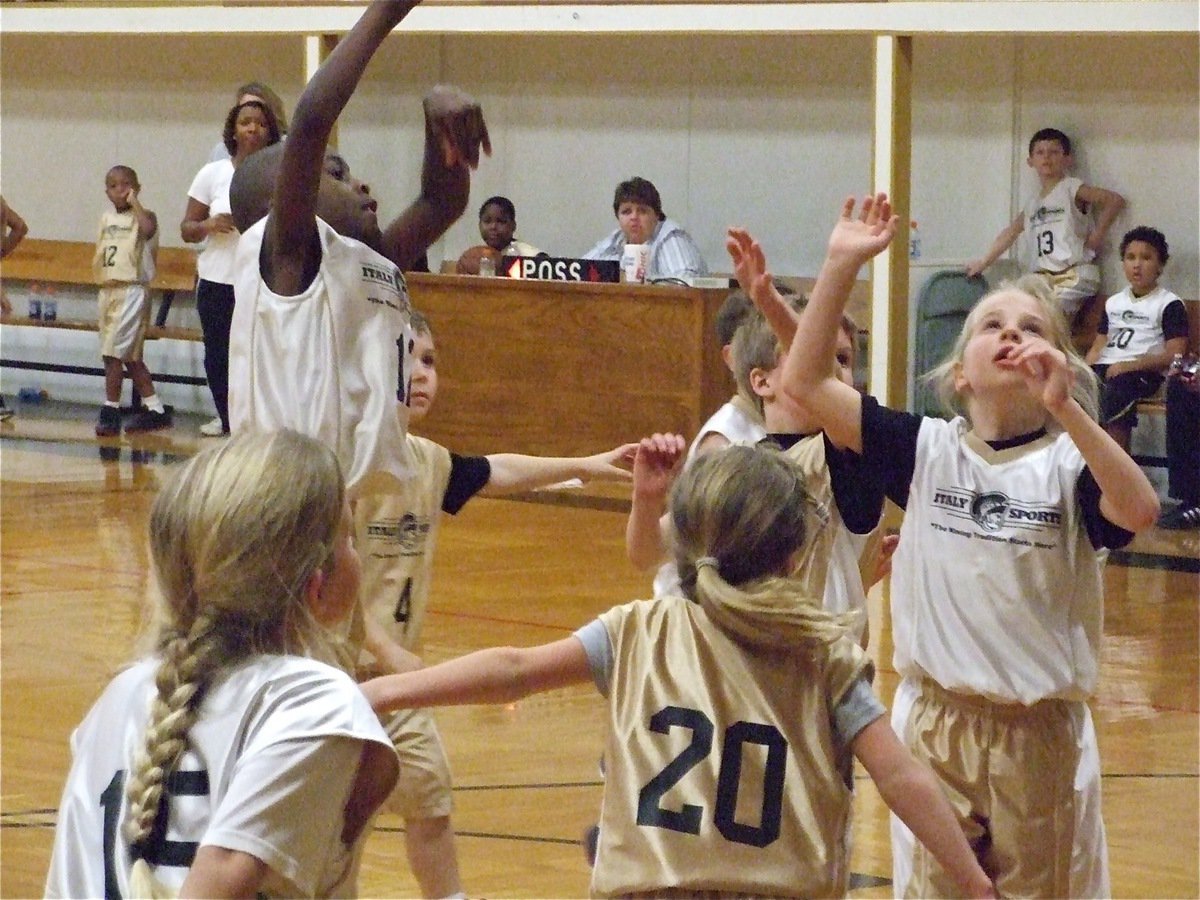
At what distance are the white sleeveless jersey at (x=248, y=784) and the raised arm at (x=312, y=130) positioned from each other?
1259mm

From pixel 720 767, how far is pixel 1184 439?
8.68 metres

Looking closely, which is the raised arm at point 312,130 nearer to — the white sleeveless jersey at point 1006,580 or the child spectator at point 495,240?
the white sleeveless jersey at point 1006,580

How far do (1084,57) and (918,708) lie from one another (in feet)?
31.9

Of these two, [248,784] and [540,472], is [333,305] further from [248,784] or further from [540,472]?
[248,784]

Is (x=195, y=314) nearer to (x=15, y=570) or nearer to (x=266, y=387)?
(x=15, y=570)

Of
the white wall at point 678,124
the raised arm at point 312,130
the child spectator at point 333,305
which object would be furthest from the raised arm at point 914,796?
the white wall at point 678,124

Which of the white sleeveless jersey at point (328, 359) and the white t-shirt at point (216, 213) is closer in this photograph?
the white sleeveless jersey at point (328, 359)

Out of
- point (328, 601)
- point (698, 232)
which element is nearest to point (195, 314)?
point (698, 232)

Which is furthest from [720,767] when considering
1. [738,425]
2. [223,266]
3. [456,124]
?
[223,266]

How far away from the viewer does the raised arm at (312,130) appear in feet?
9.87

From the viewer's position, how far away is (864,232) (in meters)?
3.22

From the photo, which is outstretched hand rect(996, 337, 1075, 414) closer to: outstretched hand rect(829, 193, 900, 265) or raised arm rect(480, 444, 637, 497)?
outstretched hand rect(829, 193, 900, 265)

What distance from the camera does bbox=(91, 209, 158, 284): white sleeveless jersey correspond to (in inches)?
556

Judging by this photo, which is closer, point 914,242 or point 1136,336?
point 1136,336
